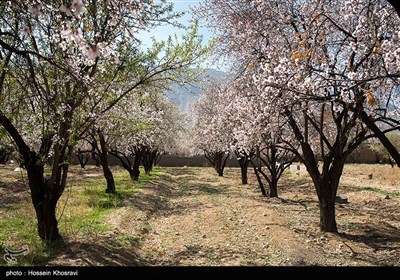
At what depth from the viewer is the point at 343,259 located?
8312 mm

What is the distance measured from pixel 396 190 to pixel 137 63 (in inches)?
755

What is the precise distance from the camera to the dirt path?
320 inches

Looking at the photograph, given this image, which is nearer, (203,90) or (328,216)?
(328,216)

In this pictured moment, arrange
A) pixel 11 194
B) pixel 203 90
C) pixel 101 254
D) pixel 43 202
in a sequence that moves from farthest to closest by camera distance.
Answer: pixel 11 194
pixel 203 90
pixel 43 202
pixel 101 254

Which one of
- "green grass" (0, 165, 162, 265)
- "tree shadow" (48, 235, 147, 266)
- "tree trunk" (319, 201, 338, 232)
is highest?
"tree trunk" (319, 201, 338, 232)

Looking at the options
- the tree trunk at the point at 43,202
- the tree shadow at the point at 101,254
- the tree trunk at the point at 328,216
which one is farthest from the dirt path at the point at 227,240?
the tree trunk at the point at 43,202

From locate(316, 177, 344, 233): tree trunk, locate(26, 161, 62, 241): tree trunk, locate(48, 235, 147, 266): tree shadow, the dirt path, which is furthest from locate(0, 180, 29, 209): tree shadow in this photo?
locate(316, 177, 344, 233): tree trunk

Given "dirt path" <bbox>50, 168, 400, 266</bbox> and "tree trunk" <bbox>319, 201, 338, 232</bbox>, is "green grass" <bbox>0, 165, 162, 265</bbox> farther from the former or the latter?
"tree trunk" <bbox>319, 201, 338, 232</bbox>

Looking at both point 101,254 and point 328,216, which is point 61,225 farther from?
point 328,216

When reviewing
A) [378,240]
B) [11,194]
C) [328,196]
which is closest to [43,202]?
[328,196]

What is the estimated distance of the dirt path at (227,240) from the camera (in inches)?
320

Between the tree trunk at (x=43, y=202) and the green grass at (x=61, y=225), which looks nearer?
the green grass at (x=61, y=225)

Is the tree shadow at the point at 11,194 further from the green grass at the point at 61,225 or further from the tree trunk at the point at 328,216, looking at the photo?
the tree trunk at the point at 328,216

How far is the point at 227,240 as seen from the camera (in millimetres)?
9898
